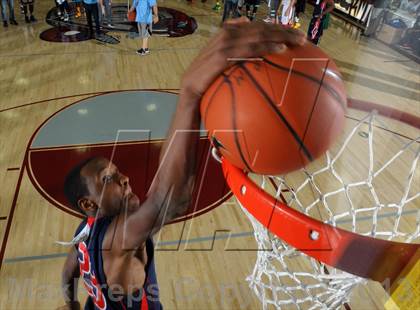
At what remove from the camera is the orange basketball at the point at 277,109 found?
79 centimetres

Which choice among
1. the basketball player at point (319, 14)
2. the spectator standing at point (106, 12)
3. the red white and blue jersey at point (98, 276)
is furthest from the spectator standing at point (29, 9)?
the red white and blue jersey at point (98, 276)

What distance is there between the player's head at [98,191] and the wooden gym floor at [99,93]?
0.21 meters

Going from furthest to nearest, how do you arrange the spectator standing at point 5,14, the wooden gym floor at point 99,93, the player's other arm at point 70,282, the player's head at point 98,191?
the spectator standing at point 5,14
the wooden gym floor at point 99,93
the player's head at point 98,191
the player's other arm at point 70,282

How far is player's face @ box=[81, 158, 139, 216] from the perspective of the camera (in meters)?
1.79

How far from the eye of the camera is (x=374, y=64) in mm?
5023

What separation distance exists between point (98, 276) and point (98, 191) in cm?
48

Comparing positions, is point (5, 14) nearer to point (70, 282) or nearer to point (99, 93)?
point (99, 93)

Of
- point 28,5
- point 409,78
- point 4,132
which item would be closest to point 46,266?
point 4,132

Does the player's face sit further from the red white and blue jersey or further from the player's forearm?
the player's forearm

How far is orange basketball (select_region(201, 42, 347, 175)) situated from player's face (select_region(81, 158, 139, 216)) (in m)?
1.08

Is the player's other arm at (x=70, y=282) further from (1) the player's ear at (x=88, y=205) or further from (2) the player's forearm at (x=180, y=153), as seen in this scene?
(2) the player's forearm at (x=180, y=153)

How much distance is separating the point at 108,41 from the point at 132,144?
276cm

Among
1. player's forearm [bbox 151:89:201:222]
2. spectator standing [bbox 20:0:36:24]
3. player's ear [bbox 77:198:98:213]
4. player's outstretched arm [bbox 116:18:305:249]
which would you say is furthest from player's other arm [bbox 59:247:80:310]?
spectator standing [bbox 20:0:36:24]

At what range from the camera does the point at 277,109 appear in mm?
791
